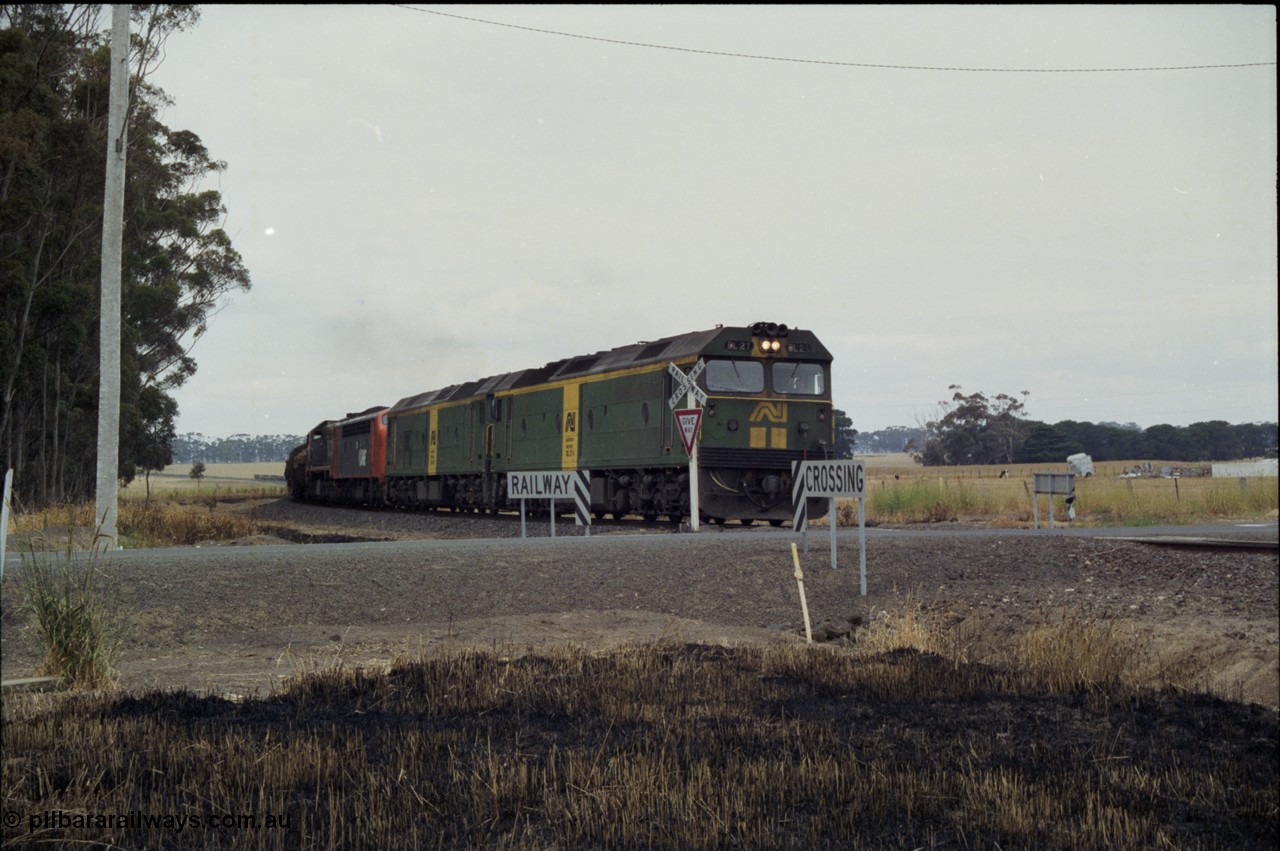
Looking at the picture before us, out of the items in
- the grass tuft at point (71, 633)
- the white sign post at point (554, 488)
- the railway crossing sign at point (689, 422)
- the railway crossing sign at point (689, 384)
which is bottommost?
the grass tuft at point (71, 633)

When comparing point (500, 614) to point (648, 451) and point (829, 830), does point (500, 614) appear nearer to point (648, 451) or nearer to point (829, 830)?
point (829, 830)

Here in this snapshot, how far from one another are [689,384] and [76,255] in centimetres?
2586

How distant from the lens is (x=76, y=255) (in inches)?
1581

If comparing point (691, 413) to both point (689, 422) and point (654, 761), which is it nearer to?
point (689, 422)

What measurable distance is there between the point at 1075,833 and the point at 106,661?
745cm

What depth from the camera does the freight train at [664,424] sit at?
2433 cm

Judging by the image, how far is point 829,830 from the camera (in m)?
5.72

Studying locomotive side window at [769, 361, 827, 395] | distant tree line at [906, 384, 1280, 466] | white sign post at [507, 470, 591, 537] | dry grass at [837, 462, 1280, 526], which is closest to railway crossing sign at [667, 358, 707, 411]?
locomotive side window at [769, 361, 827, 395]

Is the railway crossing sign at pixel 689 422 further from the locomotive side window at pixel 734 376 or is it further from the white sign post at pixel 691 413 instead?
the locomotive side window at pixel 734 376

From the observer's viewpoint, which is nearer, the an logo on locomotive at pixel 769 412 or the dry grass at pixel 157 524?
the an logo on locomotive at pixel 769 412

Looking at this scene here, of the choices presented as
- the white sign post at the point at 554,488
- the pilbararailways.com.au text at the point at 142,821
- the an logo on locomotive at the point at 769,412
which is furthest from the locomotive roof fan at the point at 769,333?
the pilbararailways.com.au text at the point at 142,821

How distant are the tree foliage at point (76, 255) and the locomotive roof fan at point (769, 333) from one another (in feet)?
41.7

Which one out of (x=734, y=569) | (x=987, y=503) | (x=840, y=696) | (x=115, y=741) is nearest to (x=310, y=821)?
(x=115, y=741)

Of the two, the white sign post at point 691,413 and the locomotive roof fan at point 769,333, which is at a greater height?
the locomotive roof fan at point 769,333
